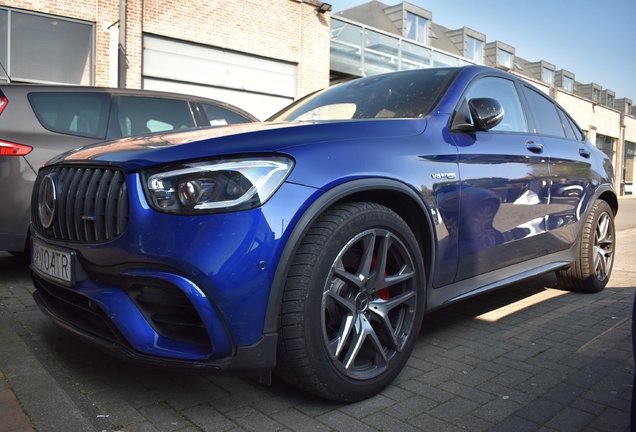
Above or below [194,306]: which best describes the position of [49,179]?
above

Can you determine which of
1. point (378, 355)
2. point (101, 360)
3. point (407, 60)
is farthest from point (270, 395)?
point (407, 60)

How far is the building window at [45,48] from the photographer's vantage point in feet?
36.1

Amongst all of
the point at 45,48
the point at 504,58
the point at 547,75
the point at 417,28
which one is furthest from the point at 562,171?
the point at 547,75

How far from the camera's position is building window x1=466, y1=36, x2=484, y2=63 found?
39.0m

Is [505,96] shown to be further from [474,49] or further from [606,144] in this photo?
[606,144]

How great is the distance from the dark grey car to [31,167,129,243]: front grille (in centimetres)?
192

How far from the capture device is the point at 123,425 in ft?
7.09

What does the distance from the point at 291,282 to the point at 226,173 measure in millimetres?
476

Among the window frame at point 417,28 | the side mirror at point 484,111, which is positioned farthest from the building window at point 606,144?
the side mirror at point 484,111

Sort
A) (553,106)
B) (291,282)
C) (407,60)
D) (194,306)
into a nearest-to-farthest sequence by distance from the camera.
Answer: (194,306)
(291,282)
(553,106)
(407,60)

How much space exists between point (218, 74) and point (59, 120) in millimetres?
10033

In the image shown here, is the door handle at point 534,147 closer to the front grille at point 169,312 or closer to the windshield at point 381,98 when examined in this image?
the windshield at point 381,98

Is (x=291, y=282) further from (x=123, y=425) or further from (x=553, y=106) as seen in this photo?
(x=553, y=106)

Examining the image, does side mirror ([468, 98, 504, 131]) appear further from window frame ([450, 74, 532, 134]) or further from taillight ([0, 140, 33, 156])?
taillight ([0, 140, 33, 156])
